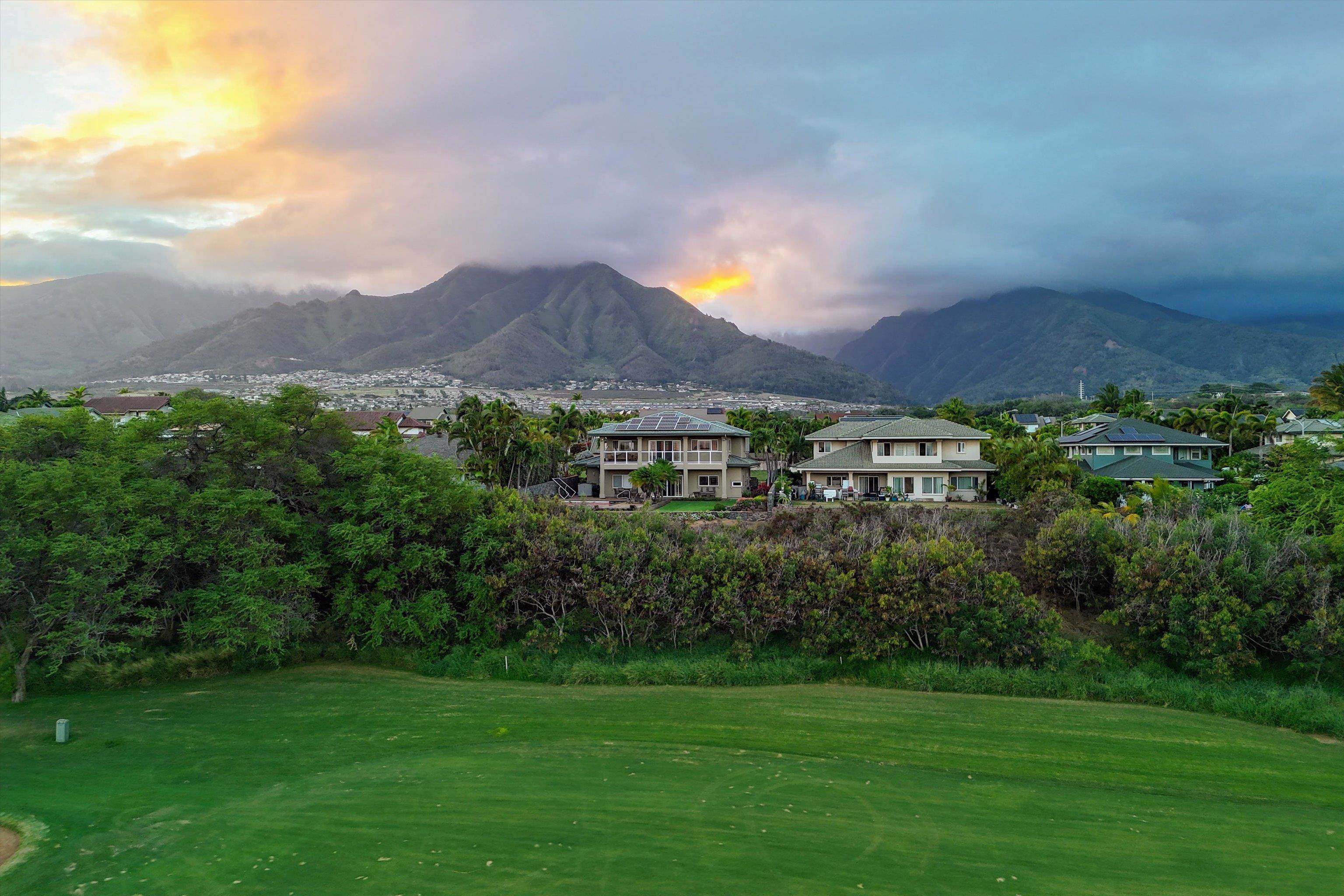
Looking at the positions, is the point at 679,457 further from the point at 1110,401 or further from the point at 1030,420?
the point at 1030,420

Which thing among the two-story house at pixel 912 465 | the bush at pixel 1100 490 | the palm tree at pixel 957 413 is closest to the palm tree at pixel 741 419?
the two-story house at pixel 912 465

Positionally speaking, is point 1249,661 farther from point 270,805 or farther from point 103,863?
point 103,863

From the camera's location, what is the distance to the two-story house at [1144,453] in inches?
1945

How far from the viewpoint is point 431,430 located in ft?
255

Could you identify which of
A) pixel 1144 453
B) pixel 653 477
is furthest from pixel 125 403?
pixel 1144 453

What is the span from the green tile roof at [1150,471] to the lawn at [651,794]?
33440mm

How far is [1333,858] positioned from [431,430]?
7465 cm

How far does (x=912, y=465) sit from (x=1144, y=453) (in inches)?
791

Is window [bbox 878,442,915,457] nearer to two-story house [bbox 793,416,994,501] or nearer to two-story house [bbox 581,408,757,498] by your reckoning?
two-story house [bbox 793,416,994,501]

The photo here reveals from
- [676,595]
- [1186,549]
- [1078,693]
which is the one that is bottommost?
[1078,693]

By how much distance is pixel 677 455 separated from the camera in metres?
53.3

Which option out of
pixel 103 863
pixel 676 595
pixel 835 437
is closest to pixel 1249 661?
pixel 676 595

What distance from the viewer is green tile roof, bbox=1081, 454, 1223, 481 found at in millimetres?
48938

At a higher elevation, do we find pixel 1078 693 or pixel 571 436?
pixel 571 436
